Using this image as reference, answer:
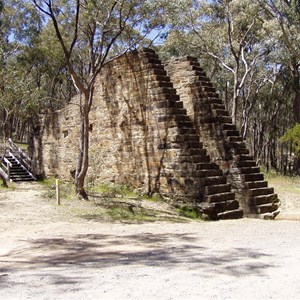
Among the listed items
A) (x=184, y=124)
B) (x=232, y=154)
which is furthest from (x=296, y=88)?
(x=184, y=124)

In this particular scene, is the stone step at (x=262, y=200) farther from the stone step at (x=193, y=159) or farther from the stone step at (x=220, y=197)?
the stone step at (x=193, y=159)

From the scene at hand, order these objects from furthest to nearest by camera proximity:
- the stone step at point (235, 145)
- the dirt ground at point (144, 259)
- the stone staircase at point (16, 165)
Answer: the stone staircase at point (16, 165)
the stone step at point (235, 145)
the dirt ground at point (144, 259)

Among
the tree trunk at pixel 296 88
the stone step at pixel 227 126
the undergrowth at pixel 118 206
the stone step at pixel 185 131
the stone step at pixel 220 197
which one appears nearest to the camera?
the undergrowth at pixel 118 206

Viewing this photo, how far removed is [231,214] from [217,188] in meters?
0.90

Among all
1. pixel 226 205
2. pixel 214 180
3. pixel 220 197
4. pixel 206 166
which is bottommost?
pixel 226 205

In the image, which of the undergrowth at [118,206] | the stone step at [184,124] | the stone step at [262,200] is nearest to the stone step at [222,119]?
the stone step at [184,124]

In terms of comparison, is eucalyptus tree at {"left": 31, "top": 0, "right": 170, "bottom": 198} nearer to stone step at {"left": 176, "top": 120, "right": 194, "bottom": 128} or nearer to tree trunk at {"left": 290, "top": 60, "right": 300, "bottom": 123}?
stone step at {"left": 176, "top": 120, "right": 194, "bottom": 128}

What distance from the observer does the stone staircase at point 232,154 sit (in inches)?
587

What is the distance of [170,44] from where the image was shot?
27156 millimetres

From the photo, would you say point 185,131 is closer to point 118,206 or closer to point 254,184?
point 254,184

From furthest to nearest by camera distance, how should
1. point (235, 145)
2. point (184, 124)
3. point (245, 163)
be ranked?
point (235, 145), point (245, 163), point (184, 124)

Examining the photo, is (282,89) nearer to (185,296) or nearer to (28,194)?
(28,194)

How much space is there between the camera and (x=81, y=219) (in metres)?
12.2

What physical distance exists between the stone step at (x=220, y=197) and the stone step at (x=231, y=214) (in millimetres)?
421
